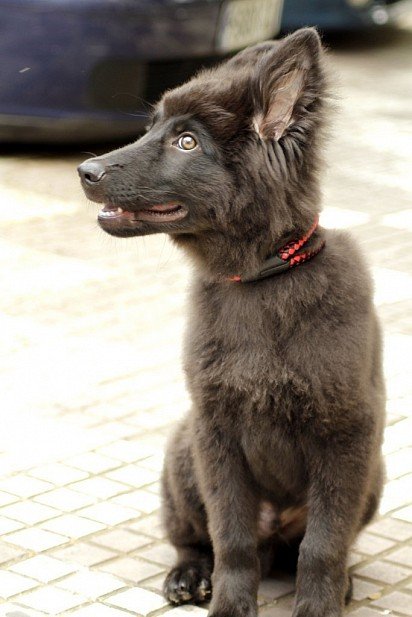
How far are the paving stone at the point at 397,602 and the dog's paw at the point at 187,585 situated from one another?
1.79ft

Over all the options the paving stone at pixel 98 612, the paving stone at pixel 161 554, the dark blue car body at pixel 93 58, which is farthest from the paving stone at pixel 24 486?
the dark blue car body at pixel 93 58

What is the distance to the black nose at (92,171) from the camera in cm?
355

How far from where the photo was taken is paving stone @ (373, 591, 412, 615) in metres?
3.83

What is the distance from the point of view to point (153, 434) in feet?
17.1

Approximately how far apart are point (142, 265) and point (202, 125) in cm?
388

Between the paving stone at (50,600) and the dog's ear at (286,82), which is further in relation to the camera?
the paving stone at (50,600)

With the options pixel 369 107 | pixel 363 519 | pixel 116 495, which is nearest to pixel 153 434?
pixel 116 495

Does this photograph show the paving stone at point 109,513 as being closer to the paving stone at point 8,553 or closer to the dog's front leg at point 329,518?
the paving stone at point 8,553

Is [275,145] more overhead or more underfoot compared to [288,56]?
more underfoot

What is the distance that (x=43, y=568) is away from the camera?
13.5 ft

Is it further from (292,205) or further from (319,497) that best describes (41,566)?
(292,205)

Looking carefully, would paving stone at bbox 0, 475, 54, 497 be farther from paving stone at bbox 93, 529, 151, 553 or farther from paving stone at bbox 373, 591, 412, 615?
paving stone at bbox 373, 591, 412, 615

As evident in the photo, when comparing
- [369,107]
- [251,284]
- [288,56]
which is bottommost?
[369,107]

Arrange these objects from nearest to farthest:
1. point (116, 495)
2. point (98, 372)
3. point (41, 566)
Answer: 1. point (41, 566)
2. point (116, 495)
3. point (98, 372)
